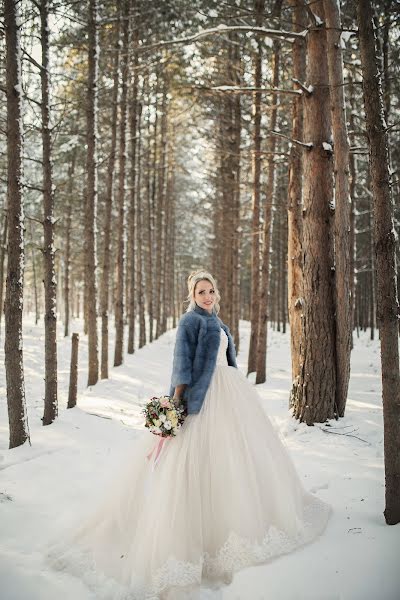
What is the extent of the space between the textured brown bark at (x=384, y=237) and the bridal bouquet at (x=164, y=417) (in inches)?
69.2

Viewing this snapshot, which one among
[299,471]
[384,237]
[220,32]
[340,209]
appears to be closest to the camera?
[384,237]

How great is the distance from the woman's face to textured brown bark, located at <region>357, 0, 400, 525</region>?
1.48 meters

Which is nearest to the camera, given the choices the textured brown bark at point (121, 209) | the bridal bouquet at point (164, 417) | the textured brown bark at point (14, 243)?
the bridal bouquet at point (164, 417)

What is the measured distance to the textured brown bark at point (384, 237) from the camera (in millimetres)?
3215

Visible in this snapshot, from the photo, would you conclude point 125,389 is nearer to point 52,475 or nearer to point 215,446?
point 52,475

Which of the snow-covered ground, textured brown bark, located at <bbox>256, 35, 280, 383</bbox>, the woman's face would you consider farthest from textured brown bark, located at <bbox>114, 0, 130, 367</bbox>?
the woman's face

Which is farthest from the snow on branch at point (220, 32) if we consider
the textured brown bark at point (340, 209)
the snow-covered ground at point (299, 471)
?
the snow-covered ground at point (299, 471)

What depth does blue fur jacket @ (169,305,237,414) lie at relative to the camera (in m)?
3.51

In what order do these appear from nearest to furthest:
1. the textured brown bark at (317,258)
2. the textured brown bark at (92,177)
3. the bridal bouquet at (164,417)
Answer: the bridal bouquet at (164,417), the textured brown bark at (317,258), the textured brown bark at (92,177)

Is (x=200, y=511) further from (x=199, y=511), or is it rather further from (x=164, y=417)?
(x=164, y=417)

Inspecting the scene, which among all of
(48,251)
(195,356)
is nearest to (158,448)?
(195,356)

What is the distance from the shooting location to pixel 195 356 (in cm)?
362

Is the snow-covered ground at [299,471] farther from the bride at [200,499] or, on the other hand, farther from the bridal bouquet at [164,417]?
the bridal bouquet at [164,417]

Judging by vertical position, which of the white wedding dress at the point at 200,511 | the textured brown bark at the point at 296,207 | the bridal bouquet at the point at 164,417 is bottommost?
the white wedding dress at the point at 200,511
